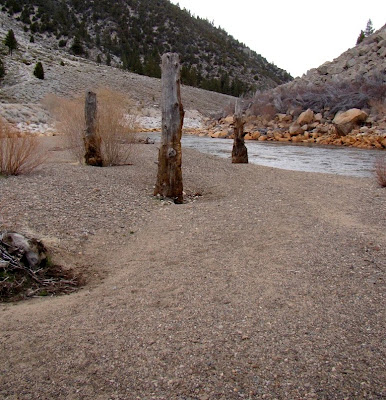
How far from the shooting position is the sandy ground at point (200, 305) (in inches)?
90.0

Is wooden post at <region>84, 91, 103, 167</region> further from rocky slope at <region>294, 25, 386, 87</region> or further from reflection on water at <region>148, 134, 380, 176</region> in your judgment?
rocky slope at <region>294, 25, 386, 87</region>

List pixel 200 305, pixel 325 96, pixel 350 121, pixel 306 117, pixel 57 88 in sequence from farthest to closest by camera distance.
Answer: pixel 57 88, pixel 325 96, pixel 306 117, pixel 350 121, pixel 200 305

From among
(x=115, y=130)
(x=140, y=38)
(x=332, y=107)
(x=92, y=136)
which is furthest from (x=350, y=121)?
(x=140, y=38)

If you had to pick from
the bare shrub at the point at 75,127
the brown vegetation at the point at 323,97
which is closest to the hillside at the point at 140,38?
the brown vegetation at the point at 323,97

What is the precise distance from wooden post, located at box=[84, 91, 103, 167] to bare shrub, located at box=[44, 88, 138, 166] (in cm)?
18

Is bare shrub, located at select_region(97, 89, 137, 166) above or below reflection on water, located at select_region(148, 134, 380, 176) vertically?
above

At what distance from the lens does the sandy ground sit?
2.29 meters

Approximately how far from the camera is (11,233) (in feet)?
12.6

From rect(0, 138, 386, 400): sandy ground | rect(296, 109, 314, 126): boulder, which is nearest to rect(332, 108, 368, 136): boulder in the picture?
rect(296, 109, 314, 126): boulder

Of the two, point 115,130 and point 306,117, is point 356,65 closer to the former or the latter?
point 306,117

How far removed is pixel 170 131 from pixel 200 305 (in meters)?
4.02

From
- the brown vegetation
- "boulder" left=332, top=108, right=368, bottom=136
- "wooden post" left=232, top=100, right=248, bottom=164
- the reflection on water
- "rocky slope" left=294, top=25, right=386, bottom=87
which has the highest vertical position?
"rocky slope" left=294, top=25, right=386, bottom=87

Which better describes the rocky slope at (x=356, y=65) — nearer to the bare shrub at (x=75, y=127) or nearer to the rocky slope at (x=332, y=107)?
the rocky slope at (x=332, y=107)

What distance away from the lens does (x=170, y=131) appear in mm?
6633
